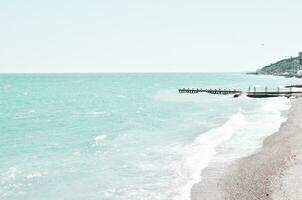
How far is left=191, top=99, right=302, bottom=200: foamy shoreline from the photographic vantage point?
2098cm

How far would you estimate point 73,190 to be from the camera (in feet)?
78.6

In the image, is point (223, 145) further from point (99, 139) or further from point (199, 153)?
point (99, 139)

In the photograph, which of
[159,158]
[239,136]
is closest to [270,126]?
[239,136]

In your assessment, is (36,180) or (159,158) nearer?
(36,180)

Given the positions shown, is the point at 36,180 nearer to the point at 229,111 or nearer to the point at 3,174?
the point at 3,174

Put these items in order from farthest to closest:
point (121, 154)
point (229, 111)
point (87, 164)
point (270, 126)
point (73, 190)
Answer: point (229, 111) < point (270, 126) < point (121, 154) < point (87, 164) < point (73, 190)

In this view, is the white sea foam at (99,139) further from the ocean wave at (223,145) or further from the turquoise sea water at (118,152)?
the ocean wave at (223,145)

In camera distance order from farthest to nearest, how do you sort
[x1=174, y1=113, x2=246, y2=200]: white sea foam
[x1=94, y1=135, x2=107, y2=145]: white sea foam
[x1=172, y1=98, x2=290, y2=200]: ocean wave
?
[x1=94, y1=135, x2=107, y2=145]: white sea foam
[x1=172, y1=98, x2=290, y2=200]: ocean wave
[x1=174, y1=113, x2=246, y2=200]: white sea foam

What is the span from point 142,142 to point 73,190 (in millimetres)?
15619

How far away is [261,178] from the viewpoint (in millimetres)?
23781

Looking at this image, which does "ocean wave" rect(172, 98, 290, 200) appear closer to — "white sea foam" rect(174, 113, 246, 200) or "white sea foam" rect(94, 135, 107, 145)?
"white sea foam" rect(174, 113, 246, 200)

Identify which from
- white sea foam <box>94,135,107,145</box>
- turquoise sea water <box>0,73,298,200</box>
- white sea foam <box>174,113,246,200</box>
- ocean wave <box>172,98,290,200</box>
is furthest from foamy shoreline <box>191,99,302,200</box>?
white sea foam <box>94,135,107,145</box>

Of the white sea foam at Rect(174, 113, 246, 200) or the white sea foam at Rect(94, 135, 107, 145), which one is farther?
the white sea foam at Rect(94, 135, 107, 145)

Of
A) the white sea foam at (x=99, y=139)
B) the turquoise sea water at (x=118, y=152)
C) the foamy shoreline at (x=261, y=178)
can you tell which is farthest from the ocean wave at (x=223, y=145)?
the white sea foam at (x=99, y=139)
